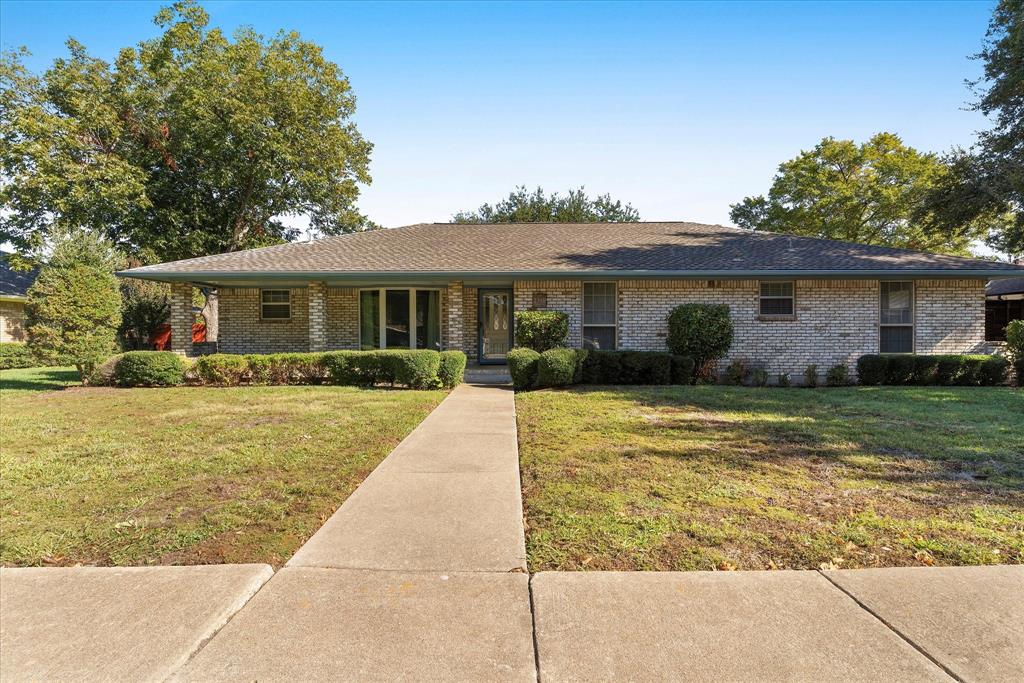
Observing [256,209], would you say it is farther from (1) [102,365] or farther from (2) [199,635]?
(2) [199,635]

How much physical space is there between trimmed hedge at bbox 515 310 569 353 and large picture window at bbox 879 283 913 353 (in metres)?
8.11

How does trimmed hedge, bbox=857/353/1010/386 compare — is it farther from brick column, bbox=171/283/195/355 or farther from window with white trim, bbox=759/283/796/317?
brick column, bbox=171/283/195/355

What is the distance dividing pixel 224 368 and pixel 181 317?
12.7ft

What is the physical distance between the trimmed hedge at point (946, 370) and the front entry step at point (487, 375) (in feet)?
29.0

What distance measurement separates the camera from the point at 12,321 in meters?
22.9

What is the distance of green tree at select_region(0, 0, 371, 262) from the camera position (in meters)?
19.8

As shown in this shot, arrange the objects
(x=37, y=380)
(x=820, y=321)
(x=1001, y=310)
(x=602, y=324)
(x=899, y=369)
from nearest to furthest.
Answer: (x=899, y=369) → (x=820, y=321) → (x=602, y=324) → (x=37, y=380) → (x=1001, y=310)

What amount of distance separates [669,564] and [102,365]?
13970 mm

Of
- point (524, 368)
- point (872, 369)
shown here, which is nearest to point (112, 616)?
point (524, 368)

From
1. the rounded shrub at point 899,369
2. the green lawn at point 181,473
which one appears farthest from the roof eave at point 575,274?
the green lawn at point 181,473

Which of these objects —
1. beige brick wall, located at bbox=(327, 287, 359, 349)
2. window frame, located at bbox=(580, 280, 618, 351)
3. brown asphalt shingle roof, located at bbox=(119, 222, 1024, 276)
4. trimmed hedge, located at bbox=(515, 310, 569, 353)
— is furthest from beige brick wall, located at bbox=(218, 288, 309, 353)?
window frame, located at bbox=(580, 280, 618, 351)

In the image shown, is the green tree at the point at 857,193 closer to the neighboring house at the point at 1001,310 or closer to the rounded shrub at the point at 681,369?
the neighboring house at the point at 1001,310

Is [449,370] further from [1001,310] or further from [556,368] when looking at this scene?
[1001,310]

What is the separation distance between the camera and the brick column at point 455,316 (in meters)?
14.4
